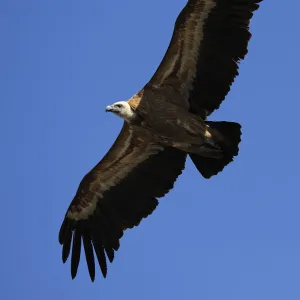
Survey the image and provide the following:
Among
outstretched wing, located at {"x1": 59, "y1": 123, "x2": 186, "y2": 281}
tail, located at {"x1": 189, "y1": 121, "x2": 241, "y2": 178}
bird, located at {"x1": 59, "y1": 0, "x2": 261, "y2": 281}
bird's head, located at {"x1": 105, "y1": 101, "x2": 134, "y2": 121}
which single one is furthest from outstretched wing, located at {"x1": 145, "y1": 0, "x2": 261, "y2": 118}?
outstretched wing, located at {"x1": 59, "y1": 123, "x2": 186, "y2": 281}

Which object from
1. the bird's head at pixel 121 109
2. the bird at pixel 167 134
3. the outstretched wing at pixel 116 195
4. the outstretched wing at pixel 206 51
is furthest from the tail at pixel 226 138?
the bird's head at pixel 121 109

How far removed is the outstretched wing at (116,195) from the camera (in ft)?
47.6

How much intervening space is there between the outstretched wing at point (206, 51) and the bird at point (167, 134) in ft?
0.05

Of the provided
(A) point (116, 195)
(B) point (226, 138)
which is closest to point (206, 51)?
(B) point (226, 138)

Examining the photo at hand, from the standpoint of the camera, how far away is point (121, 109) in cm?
1329

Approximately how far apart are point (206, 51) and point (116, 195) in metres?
3.26

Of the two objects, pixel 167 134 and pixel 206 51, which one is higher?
pixel 206 51

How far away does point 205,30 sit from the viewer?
13.2 m

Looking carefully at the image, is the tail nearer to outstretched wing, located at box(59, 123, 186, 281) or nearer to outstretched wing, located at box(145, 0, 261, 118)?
outstretched wing, located at box(145, 0, 261, 118)

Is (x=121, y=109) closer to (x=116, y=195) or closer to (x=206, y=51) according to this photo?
(x=206, y=51)

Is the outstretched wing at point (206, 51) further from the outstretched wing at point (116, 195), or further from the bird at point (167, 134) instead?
the outstretched wing at point (116, 195)

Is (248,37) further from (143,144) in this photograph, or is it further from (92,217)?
(92,217)

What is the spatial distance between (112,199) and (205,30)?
3.65 meters

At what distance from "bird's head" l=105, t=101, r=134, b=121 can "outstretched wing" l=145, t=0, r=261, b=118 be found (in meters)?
0.56
